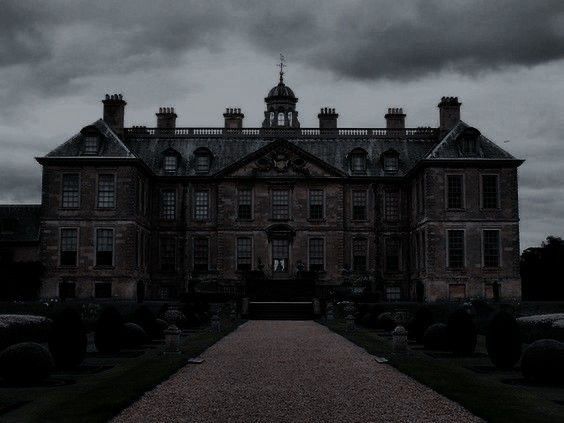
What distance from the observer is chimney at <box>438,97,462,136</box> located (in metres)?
45.5

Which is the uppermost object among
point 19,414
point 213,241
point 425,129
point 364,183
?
point 425,129

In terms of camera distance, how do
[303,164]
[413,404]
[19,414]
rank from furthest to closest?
[303,164] → [413,404] → [19,414]

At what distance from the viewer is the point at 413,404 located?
11.1 m

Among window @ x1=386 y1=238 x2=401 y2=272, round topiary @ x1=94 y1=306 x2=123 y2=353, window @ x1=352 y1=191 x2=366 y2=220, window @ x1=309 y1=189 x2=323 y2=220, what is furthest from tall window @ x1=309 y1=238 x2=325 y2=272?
round topiary @ x1=94 y1=306 x2=123 y2=353

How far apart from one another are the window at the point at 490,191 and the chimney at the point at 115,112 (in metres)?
19.8

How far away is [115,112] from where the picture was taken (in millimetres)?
46312

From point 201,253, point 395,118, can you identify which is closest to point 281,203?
point 201,253

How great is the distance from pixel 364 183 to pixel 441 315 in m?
17.1

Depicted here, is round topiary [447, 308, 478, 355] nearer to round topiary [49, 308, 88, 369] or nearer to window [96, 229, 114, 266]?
round topiary [49, 308, 88, 369]

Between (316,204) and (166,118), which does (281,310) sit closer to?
(316,204)

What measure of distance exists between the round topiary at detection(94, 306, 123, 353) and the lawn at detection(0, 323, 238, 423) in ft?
2.93

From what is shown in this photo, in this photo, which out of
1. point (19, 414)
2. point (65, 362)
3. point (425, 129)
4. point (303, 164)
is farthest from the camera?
point (425, 129)

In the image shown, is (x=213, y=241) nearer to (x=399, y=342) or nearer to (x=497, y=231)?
(x=497, y=231)

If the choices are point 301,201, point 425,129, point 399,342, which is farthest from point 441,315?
point 425,129
